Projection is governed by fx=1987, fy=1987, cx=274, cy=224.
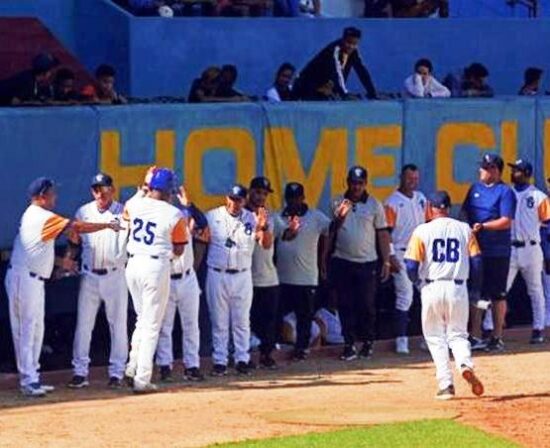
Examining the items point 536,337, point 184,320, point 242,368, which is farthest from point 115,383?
point 536,337

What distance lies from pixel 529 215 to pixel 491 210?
3.31 ft

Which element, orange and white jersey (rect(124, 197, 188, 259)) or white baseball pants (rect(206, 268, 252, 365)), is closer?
orange and white jersey (rect(124, 197, 188, 259))

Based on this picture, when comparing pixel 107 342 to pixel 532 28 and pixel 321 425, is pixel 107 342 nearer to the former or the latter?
pixel 321 425

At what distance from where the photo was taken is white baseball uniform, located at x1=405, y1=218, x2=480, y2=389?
1712cm

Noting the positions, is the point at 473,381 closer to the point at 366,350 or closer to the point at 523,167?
the point at 366,350

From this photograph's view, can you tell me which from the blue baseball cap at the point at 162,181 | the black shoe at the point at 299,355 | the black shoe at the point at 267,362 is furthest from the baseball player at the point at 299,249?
the blue baseball cap at the point at 162,181

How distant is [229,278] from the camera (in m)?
18.9

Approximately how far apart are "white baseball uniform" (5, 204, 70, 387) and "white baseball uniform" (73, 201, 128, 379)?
0.56 metres

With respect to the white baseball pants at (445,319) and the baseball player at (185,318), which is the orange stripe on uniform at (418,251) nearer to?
the white baseball pants at (445,319)

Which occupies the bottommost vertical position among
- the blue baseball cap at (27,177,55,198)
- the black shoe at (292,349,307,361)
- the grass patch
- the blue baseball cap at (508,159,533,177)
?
the grass patch

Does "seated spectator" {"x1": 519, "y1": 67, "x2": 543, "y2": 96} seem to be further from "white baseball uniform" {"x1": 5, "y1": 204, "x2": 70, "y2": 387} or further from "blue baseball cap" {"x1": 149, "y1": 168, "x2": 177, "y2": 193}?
"white baseball uniform" {"x1": 5, "y1": 204, "x2": 70, "y2": 387}

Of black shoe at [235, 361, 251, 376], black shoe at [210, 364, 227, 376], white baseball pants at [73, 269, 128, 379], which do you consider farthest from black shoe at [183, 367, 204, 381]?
white baseball pants at [73, 269, 128, 379]

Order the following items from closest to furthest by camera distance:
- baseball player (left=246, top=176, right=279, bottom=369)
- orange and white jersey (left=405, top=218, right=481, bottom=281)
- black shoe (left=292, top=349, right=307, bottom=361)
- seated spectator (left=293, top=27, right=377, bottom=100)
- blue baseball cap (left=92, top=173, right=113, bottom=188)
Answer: orange and white jersey (left=405, top=218, right=481, bottom=281) < blue baseball cap (left=92, top=173, right=113, bottom=188) < baseball player (left=246, top=176, right=279, bottom=369) < black shoe (left=292, top=349, right=307, bottom=361) < seated spectator (left=293, top=27, right=377, bottom=100)

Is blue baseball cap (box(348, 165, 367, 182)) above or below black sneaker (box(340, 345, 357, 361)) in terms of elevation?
above
